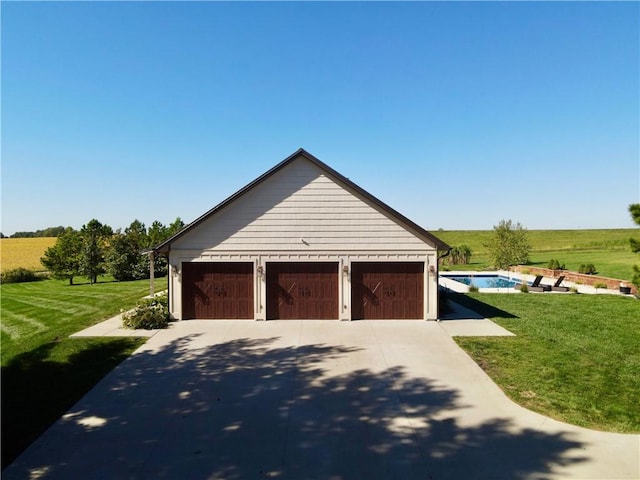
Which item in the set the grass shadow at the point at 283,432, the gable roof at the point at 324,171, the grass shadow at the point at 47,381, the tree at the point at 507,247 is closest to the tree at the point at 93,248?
the gable roof at the point at 324,171

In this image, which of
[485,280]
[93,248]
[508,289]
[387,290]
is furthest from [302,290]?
[93,248]

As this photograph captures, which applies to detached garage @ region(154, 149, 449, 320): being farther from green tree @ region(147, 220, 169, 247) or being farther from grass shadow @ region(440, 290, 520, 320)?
green tree @ region(147, 220, 169, 247)

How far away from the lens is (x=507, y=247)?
117 ft

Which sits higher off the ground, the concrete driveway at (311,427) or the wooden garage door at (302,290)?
the wooden garage door at (302,290)

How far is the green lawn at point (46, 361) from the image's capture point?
7.09 meters

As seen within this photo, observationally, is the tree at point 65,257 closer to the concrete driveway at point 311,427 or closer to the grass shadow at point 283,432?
the concrete driveway at point 311,427

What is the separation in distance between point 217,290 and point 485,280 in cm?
2687

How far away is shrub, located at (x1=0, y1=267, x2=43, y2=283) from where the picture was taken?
34.2 meters

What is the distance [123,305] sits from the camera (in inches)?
753

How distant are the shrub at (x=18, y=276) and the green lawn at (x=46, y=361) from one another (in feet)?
61.2

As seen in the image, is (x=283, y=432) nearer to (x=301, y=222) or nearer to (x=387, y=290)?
(x=387, y=290)

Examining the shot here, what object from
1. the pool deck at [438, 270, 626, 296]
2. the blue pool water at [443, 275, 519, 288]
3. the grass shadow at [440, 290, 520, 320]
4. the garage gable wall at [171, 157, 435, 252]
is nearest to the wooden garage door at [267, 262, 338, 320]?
the garage gable wall at [171, 157, 435, 252]

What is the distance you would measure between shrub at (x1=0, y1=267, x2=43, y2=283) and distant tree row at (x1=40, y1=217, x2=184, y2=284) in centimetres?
496

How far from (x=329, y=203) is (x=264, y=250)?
3.30m
